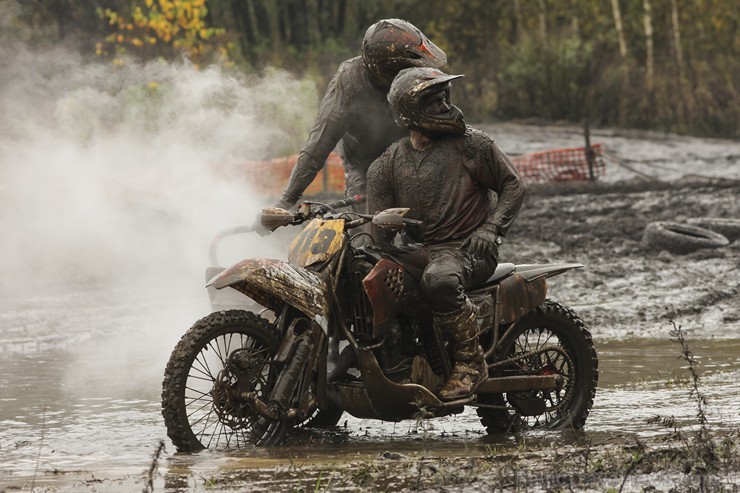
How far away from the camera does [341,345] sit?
7934 millimetres

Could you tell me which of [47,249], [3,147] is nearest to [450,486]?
[47,249]

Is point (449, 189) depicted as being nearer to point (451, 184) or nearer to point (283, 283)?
point (451, 184)

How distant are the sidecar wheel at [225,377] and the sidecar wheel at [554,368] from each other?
1392mm

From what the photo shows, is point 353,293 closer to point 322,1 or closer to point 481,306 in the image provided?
point 481,306

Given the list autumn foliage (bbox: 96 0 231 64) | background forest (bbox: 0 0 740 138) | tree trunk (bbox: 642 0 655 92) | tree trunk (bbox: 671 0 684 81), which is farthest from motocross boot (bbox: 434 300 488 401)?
tree trunk (bbox: 671 0 684 81)

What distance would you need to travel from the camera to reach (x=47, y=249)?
19156mm

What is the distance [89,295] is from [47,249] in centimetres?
254

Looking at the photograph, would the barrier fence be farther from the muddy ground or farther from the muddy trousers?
the muddy trousers

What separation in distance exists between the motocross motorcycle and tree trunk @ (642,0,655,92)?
29492 mm

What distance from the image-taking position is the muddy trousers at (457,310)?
7.59 meters

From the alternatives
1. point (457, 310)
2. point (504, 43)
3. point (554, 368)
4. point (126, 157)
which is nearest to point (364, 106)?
point (457, 310)

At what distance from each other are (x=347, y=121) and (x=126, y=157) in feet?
45.1

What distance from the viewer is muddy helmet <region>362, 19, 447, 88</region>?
28.7 feet

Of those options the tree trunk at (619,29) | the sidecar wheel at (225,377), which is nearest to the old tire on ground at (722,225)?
the sidecar wheel at (225,377)
